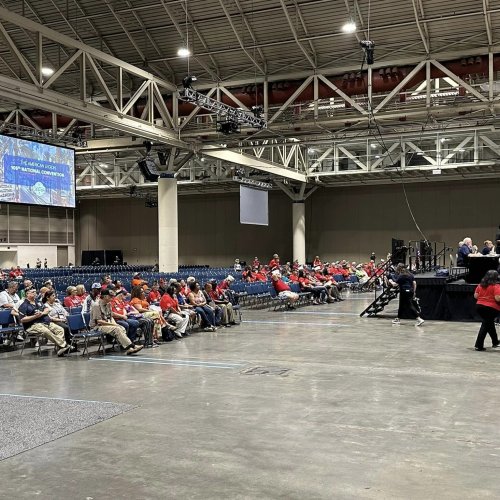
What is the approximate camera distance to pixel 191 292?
13.2 metres

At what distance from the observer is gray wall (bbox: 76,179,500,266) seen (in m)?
30.9

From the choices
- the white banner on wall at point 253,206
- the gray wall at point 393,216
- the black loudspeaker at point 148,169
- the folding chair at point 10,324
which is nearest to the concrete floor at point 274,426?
the folding chair at point 10,324

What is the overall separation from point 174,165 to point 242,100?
3.68 meters

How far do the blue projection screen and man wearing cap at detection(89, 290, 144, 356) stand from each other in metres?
6.39

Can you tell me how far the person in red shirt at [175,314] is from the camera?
11977 millimetres

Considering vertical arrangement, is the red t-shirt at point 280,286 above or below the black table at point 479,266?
below

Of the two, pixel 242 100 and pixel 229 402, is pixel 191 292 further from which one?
pixel 242 100

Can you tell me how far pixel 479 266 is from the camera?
1407cm

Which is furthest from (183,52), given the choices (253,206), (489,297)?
(489,297)

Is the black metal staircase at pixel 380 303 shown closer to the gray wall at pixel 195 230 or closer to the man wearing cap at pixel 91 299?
the man wearing cap at pixel 91 299

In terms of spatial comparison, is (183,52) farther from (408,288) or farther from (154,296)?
(408,288)

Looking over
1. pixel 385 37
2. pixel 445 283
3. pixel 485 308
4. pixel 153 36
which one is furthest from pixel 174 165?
pixel 485 308

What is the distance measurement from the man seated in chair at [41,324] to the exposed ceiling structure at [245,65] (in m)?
5.33


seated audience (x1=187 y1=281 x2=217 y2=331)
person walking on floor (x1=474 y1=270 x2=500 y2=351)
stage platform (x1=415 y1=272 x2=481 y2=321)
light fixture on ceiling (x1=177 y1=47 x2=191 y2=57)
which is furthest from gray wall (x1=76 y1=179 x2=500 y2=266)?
person walking on floor (x1=474 y1=270 x2=500 y2=351)
